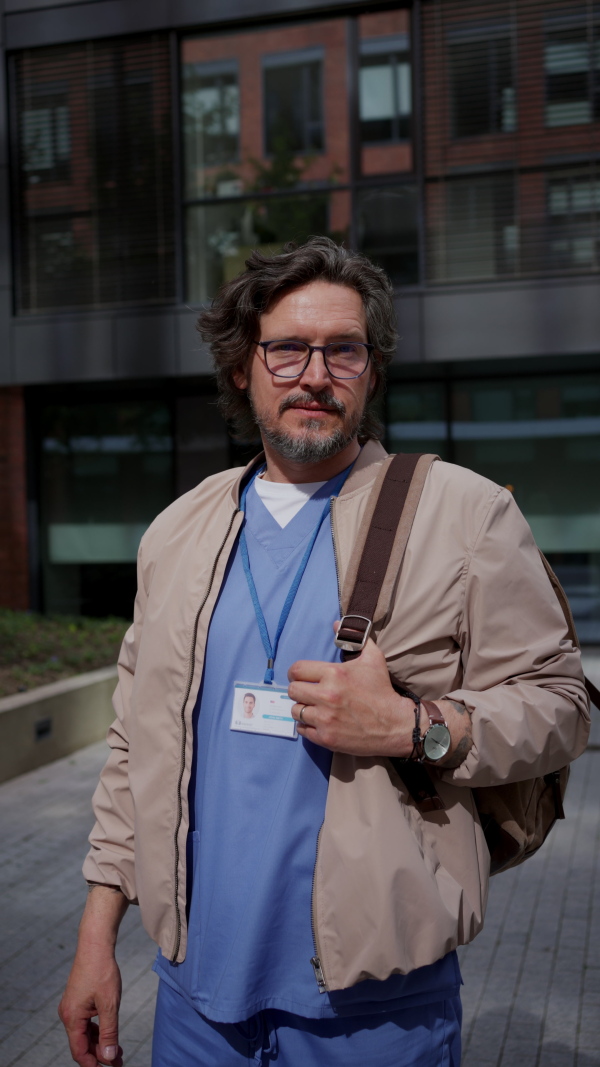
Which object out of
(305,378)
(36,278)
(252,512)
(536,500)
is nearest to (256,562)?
(252,512)

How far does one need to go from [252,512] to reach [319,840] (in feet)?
2.20

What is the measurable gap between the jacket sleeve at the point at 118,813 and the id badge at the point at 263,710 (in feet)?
1.06

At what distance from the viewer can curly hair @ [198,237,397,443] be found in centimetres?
194

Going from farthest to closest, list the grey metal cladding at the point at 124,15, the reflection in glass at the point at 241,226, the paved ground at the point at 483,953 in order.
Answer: the reflection in glass at the point at 241,226, the grey metal cladding at the point at 124,15, the paved ground at the point at 483,953

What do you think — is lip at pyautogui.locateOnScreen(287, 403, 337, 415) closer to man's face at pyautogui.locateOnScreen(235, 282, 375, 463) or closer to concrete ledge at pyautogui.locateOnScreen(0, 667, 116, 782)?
man's face at pyautogui.locateOnScreen(235, 282, 375, 463)

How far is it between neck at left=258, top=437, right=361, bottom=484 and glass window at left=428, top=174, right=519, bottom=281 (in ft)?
33.4

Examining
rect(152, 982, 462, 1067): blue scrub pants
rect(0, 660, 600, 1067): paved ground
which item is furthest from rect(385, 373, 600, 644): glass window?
rect(152, 982, 462, 1067): blue scrub pants

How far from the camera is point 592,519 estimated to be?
40.7 ft

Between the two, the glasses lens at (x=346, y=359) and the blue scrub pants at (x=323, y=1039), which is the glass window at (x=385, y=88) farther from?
the blue scrub pants at (x=323, y=1039)

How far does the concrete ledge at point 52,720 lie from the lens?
7.07 metres

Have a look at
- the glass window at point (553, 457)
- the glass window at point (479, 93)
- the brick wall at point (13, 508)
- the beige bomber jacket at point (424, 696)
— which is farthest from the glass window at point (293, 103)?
the beige bomber jacket at point (424, 696)

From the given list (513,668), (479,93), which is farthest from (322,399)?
(479,93)

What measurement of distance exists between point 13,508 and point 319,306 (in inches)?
496

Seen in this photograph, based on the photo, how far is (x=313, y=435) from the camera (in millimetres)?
1899
